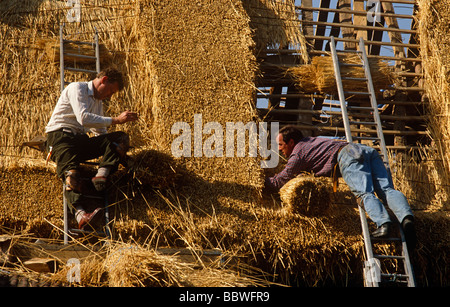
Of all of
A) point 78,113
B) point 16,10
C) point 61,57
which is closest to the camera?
point 78,113

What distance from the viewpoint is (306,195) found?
517 centimetres

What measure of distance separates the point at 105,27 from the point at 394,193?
3.46m

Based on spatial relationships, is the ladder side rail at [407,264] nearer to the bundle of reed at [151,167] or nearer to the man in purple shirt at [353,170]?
the man in purple shirt at [353,170]

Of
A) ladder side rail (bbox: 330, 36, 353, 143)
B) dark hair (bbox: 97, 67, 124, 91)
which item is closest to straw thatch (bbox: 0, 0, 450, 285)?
dark hair (bbox: 97, 67, 124, 91)

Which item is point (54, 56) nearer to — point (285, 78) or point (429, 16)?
point (285, 78)

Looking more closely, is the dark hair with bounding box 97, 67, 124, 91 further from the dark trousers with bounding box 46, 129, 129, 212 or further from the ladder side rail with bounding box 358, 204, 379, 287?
the ladder side rail with bounding box 358, 204, 379, 287

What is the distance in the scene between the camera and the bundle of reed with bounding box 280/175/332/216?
5133 mm

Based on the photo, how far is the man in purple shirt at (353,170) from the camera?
201 inches

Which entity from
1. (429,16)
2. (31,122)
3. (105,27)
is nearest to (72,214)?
(31,122)

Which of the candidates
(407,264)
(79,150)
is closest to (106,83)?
(79,150)

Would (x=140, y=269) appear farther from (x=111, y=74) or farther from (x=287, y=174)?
(x=111, y=74)

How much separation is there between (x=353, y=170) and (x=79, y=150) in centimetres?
235

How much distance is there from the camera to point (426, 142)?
7.01 m

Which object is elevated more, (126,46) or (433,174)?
(126,46)
